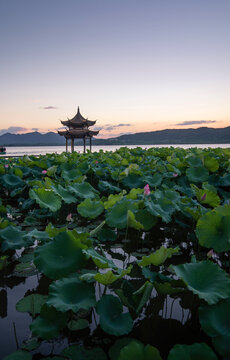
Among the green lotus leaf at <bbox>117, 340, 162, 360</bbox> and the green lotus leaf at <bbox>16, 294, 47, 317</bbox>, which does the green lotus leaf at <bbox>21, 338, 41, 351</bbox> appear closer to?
the green lotus leaf at <bbox>16, 294, 47, 317</bbox>

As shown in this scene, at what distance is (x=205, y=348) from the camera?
2.72 feet

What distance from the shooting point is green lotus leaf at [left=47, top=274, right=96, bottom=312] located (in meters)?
1.08

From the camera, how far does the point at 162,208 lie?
221cm

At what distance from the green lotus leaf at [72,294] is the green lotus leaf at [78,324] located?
0.85 feet

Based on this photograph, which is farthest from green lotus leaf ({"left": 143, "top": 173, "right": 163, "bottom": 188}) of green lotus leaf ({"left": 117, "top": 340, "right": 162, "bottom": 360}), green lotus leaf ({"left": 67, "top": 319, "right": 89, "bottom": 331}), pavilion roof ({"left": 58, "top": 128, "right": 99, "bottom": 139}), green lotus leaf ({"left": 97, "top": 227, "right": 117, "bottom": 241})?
pavilion roof ({"left": 58, "top": 128, "right": 99, "bottom": 139})

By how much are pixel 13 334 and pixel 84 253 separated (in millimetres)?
541

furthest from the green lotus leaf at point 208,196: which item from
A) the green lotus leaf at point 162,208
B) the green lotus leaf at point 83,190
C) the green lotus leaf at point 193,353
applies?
the green lotus leaf at point 193,353

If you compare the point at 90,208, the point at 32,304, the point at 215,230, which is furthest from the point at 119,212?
the point at 32,304

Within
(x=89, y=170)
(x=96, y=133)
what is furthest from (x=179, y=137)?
(x=89, y=170)

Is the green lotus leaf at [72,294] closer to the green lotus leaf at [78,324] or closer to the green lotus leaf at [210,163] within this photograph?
the green lotus leaf at [78,324]

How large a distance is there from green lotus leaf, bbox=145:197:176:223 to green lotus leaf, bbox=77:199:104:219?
1.41ft

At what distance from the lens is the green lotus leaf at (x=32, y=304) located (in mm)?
1435

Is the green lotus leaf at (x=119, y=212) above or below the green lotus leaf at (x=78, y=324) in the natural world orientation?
above

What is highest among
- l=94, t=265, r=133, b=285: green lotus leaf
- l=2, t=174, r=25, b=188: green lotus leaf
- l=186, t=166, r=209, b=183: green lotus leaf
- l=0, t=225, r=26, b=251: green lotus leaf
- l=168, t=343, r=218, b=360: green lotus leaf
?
l=186, t=166, r=209, b=183: green lotus leaf
